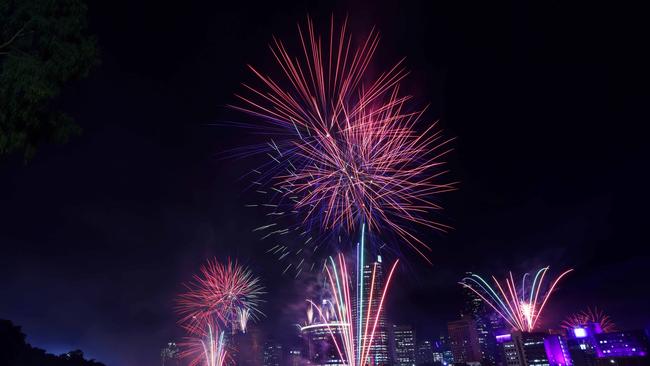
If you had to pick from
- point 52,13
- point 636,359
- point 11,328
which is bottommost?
point 636,359

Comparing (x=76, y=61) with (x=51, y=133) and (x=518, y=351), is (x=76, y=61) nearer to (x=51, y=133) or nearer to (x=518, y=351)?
(x=51, y=133)

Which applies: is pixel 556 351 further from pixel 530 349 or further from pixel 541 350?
pixel 530 349

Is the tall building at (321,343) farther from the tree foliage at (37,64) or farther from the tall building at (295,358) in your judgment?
the tree foliage at (37,64)

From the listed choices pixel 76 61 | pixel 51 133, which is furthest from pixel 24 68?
pixel 51 133

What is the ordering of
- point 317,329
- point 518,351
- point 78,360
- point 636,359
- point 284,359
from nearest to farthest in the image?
1. point 78,360
2. point 636,359
3. point 518,351
4. point 317,329
5. point 284,359

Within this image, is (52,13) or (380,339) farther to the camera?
(380,339)

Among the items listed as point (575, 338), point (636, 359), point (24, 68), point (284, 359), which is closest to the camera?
point (24, 68)

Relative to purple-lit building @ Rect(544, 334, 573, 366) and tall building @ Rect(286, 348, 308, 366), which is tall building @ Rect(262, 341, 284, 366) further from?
purple-lit building @ Rect(544, 334, 573, 366)
